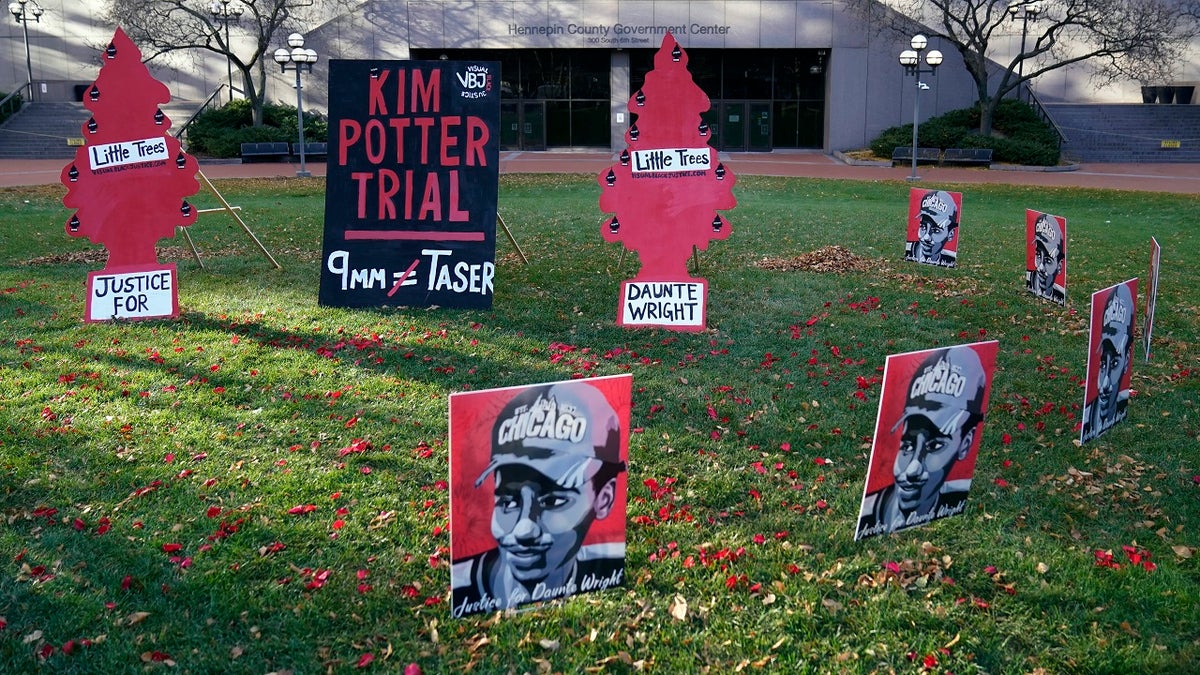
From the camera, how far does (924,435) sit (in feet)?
13.0

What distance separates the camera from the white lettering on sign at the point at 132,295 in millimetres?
7747

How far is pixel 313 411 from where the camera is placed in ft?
18.5

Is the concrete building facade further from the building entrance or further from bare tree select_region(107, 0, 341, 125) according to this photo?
bare tree select_region(107, 0, 341, 125)

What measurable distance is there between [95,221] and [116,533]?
4.81 meters

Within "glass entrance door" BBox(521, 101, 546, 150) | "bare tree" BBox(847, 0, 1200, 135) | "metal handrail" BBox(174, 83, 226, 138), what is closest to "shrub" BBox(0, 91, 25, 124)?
"metal handrail" BBox(174, 83, 226, 138)

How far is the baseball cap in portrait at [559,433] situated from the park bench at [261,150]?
28893 millimetres

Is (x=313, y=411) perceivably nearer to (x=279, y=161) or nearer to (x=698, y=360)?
(x=698, y=360)

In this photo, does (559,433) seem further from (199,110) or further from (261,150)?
(199,110)

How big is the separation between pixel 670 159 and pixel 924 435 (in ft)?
13.9

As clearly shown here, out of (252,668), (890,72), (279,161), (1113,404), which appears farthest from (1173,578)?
(890,72)

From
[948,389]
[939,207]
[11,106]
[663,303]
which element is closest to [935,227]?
[939,207]

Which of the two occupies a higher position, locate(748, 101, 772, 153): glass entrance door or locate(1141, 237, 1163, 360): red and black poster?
locate(748, 101, 772, 153): glass entrance door

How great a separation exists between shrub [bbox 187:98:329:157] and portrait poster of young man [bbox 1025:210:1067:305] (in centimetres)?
2478

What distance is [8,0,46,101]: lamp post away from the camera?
112 ft
